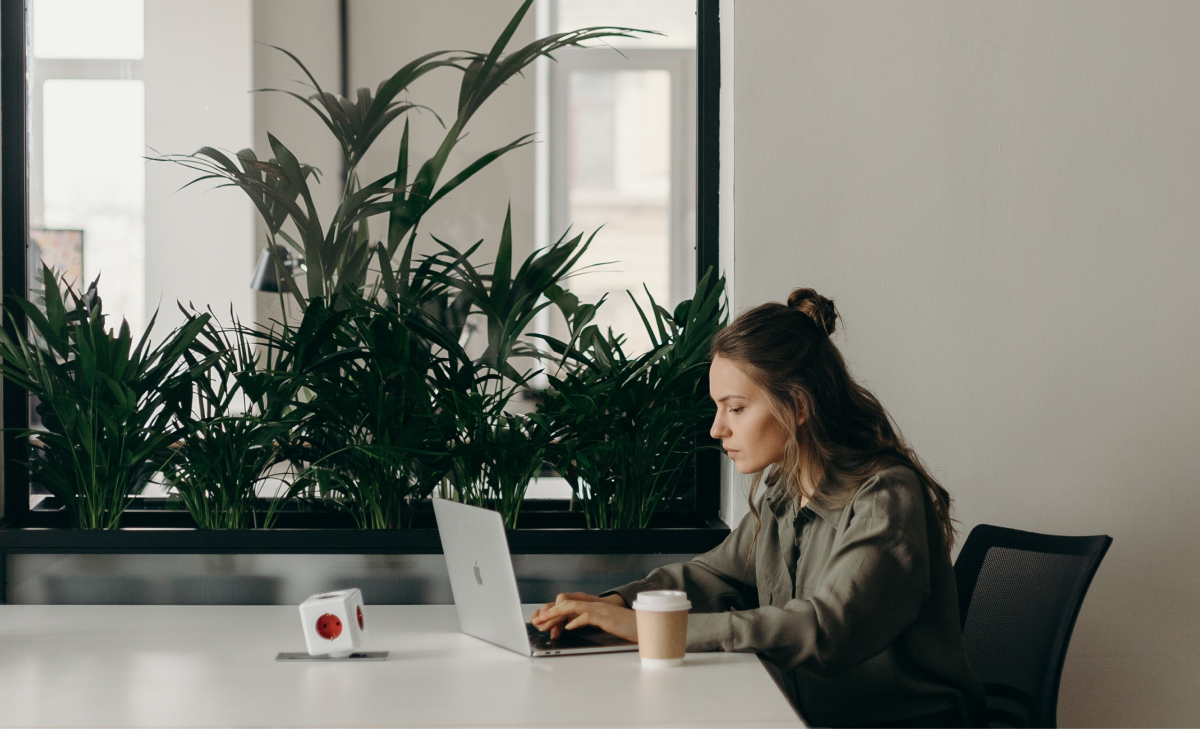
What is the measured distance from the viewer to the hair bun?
5.90ft

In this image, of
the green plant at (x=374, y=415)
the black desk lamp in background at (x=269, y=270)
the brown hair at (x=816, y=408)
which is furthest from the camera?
the black desk lamp in background at (x=269, y=270)

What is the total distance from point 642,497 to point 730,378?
62 centimetres

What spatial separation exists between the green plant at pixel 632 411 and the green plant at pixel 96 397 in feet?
2.77

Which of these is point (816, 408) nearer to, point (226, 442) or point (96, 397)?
point (226, 442)

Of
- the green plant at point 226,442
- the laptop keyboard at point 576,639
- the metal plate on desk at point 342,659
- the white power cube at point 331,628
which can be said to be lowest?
the metal plate on desk at point 342,659

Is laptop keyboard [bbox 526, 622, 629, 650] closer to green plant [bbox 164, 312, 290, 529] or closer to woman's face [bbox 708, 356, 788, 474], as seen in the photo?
woman's face [bbox 708, 356, 788, 474]

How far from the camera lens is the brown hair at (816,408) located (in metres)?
1.70

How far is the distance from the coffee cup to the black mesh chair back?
62 centimetres

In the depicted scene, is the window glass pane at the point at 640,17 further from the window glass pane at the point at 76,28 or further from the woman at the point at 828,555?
the window glass pane at the point at 76,28

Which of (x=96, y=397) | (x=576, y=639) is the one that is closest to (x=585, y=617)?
(x=576, y=639)


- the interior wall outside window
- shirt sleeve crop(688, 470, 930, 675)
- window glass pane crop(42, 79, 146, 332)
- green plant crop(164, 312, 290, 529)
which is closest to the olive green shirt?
shirt sleeve crop(688, 470, 930, 675)

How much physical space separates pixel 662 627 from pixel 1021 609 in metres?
0.77

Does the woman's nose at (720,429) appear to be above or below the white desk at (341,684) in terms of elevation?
above

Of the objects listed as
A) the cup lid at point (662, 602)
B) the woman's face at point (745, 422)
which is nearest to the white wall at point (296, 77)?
the woman's face at point (745, 422)
